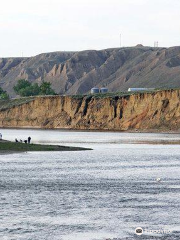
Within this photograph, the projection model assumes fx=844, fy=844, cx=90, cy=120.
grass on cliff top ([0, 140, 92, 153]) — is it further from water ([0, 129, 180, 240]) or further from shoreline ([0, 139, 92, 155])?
water ([0, 129, 180, 240])

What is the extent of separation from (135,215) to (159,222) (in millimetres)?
2524

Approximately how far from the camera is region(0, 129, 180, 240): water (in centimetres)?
4450

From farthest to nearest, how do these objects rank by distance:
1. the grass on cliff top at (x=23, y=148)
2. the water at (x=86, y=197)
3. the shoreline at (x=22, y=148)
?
the grass on cliff top at (x=23, y=148), the shoreline at (x=22, y=148), the water at (x=86, y=197)

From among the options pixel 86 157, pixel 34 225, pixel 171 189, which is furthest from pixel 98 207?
pixel 86 157

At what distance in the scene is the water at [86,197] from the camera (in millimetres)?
44500

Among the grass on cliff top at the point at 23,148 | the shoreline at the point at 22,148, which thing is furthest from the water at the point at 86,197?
the grass on cliff top at the point at 23,148

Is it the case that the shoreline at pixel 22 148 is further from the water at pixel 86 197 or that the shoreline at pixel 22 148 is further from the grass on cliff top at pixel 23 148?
the water at pixel 86 197

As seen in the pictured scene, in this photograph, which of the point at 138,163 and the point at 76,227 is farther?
the point at 138,163

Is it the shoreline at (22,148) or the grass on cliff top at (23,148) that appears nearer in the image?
the shoreline at (22,148)

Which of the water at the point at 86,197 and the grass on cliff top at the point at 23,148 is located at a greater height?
the grass on cliff top at the point at 23,148

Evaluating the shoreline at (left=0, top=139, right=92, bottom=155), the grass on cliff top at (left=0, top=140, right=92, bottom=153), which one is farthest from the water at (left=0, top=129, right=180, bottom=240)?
the grass on cliff top at (left=0, top=140, right=92, bottom=153)

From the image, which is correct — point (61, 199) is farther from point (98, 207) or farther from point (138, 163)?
point (138, 163)

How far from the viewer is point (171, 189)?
6112cm

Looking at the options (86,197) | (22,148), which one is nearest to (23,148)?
(22,148)
